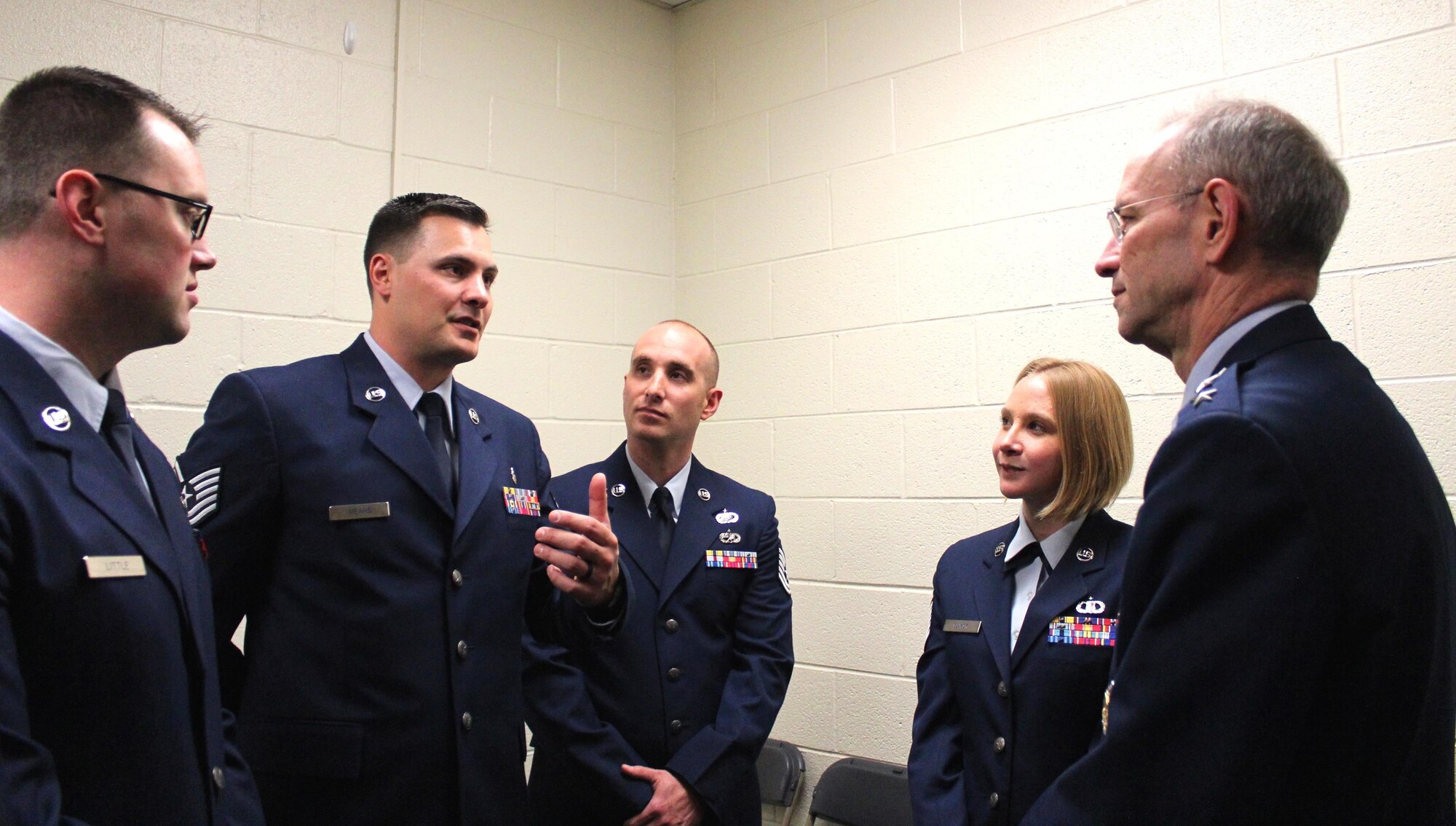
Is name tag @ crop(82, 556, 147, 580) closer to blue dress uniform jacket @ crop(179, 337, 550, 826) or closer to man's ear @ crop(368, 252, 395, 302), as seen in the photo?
blue dress uniform jacket @ crop(179, 337, 550, 826)

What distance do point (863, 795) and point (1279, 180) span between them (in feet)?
7.18

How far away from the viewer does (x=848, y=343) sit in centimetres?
334

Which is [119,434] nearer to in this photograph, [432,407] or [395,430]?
[395,430]

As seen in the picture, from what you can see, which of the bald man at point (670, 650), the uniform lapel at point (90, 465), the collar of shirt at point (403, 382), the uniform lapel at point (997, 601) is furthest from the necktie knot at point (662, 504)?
the uniform lapel at point (90, 465)

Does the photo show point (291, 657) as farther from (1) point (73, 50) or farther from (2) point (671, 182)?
(2) point (671, 182)

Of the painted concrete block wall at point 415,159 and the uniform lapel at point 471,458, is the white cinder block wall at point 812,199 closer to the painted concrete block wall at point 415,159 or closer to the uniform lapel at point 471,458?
the painted concrete block wall at point 415,159

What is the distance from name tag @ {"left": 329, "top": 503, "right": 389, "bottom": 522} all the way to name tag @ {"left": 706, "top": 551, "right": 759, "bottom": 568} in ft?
2.91

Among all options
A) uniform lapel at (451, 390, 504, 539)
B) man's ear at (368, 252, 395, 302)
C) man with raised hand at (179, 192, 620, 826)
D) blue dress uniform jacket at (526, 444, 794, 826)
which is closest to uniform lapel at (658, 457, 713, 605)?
blue dress uniform jacket at (526, 444, 794, 826)

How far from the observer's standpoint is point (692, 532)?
252cm

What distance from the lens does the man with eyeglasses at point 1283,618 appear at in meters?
1.03

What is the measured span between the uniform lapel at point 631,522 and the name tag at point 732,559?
124 millimetres

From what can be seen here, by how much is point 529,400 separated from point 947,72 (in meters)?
1.72

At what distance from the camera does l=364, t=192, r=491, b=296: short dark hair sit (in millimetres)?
2129

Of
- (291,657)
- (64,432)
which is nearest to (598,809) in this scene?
(291,657)
